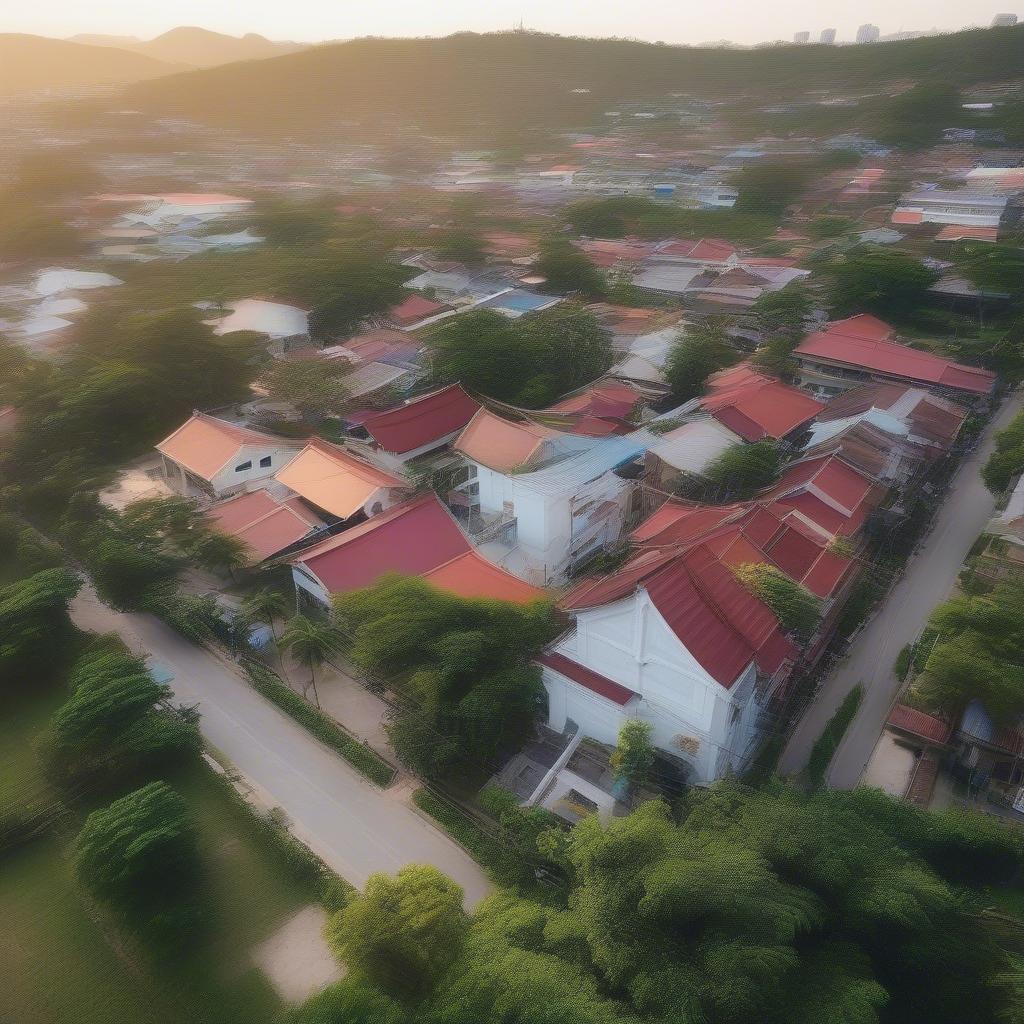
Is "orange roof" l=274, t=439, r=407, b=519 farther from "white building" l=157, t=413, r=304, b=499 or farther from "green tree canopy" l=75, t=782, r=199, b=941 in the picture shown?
"green tree canopy" l=75, t=782, r=199, b=941

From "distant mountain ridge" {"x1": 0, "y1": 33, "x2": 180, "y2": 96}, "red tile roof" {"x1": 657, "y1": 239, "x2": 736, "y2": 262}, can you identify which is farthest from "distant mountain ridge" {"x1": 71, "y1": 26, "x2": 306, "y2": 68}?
"red tile roof" {"x1": 657, "y1": 239, "x2": 736, "y2": 262}

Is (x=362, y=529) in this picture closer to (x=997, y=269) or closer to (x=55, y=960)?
Answer: (x=55, y=960)

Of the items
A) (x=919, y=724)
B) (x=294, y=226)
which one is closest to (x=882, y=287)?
(x=919, y=724)

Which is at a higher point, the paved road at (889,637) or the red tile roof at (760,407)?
the red tile roof at (760,407)

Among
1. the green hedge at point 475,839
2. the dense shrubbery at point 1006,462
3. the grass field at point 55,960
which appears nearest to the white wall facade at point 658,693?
the green hedge at point 475,839

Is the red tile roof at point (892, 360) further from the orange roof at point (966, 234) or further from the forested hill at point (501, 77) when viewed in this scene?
the forested hill at point (501, 77)
